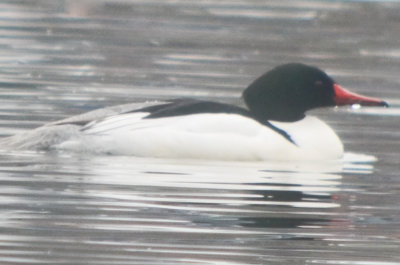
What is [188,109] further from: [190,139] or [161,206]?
[161,206]

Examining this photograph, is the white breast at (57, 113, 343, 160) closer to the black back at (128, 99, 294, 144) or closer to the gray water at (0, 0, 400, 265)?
the black back at (128, 99, 294, 144)

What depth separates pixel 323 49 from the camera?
18.2 metres

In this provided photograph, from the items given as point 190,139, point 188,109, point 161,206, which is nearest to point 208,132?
point 190,139

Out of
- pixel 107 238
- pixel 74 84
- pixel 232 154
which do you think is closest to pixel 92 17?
pixel 74 84

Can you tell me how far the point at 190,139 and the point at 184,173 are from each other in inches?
32.1

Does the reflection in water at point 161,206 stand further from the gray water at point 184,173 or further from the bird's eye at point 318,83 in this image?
the bird's eye at point 318,83

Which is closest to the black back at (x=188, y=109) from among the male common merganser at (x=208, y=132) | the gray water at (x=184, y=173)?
the male common merganser at (x=208, y=132)

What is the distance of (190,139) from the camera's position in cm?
1055

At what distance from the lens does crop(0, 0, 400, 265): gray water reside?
7.32m

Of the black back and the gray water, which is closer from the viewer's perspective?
the gray water

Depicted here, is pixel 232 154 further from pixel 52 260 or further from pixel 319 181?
pixel 52 260

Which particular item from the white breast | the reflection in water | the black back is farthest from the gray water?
the black back

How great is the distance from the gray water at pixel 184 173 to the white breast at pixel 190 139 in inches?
6.0

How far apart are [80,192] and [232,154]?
1987 mm
